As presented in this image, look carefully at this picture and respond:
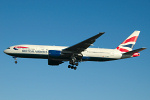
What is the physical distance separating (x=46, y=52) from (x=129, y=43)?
17280 millimetres

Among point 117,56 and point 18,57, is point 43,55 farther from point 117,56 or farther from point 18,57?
point 117,56

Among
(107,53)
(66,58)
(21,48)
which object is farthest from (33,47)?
(107,53)

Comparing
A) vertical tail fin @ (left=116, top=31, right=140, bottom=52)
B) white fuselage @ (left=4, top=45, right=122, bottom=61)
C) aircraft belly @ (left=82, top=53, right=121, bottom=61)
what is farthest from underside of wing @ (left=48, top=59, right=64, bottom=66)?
vertical tail fin @ (left=116, top=31, right=140, bottom=52)

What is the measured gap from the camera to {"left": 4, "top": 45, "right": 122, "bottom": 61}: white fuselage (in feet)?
169

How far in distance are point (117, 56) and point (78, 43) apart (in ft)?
30.1

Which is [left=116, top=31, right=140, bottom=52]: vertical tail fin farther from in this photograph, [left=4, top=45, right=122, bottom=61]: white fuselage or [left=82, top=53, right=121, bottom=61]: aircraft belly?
[left=82, top=53, right=121, bottom=61]: aircraft belly

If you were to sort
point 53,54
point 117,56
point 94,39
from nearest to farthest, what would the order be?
point 94,39 → point 53,54 → point 117,56

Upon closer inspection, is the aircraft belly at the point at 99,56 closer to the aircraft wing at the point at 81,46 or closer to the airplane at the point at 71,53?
the airplane at the point at 71,53

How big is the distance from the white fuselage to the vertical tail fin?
2.11 meters

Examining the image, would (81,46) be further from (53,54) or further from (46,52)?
(46,52)

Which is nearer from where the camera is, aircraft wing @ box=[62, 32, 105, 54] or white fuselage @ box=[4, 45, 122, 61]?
aircraft wing @ box=[62, 32, 105, 54]

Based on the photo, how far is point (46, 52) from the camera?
51.7 meters

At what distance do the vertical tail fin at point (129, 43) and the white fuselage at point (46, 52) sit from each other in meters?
2.11

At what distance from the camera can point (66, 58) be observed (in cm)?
5278
